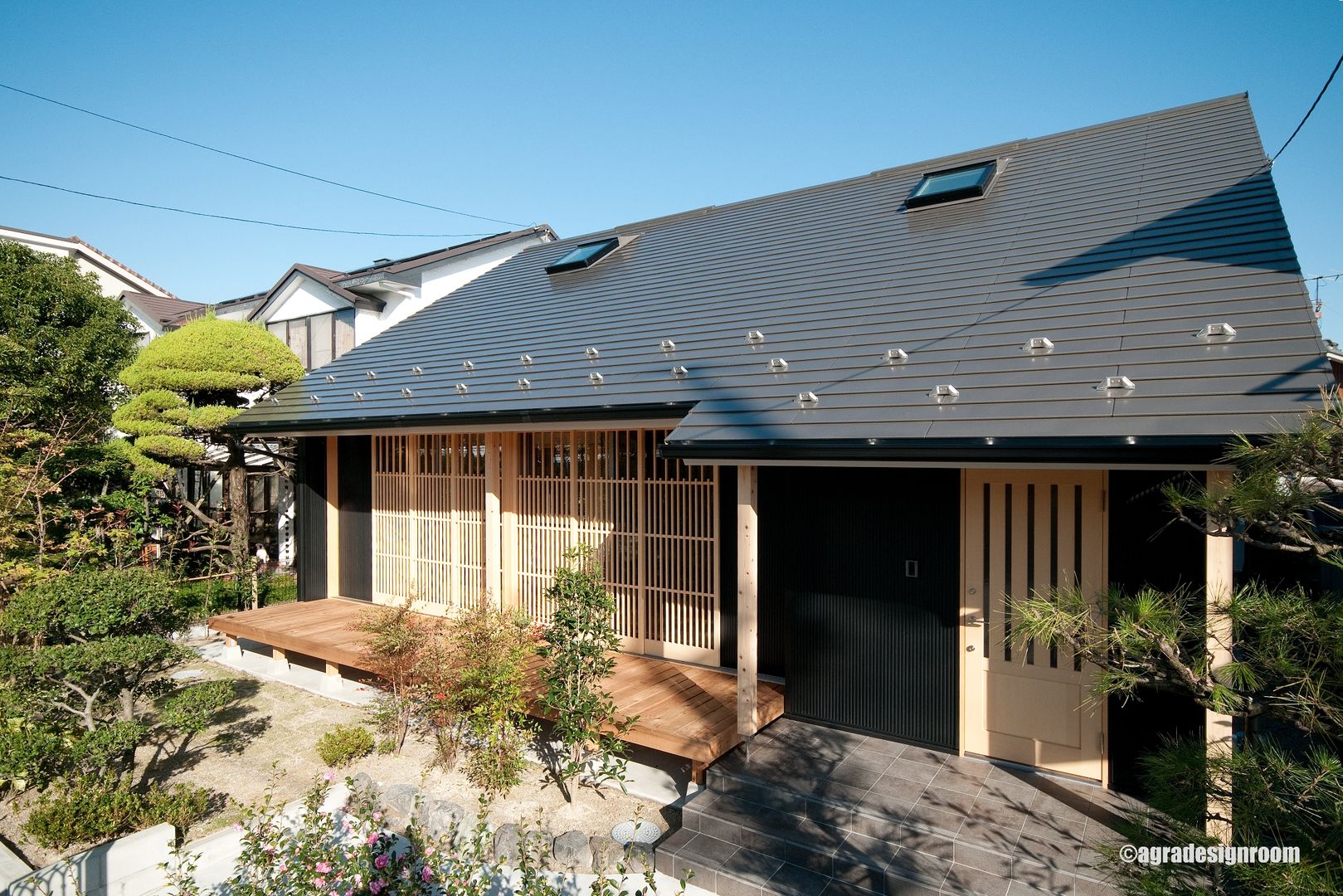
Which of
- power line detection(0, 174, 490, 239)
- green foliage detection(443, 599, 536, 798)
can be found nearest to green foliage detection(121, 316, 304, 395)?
power line detection(0, 174, 490, 239)

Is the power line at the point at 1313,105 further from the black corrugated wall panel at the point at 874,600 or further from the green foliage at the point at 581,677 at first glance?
the green foliage at the point at 581,677

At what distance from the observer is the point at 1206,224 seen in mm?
5695

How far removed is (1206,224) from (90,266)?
27383 mm

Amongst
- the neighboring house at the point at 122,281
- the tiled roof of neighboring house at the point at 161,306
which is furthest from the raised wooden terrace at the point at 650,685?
the tiled roof of neighboring house at the point at 161,306

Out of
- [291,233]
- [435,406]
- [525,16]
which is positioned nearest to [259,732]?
[435,406]

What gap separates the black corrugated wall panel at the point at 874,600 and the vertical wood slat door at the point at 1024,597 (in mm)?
135

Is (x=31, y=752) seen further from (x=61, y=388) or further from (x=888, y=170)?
(x=888, y=170)

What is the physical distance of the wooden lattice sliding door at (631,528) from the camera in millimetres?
6727

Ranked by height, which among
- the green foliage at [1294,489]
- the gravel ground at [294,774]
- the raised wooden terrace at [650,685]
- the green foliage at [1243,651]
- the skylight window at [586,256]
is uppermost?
the skylight window at [586,256]

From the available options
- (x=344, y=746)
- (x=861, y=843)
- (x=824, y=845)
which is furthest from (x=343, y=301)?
(x=861, y=843)

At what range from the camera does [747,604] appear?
5098 millimetres

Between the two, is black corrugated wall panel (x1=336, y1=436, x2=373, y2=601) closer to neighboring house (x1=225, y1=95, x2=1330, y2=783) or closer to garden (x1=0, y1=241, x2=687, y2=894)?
neighboring house (x1=225, y1=95, x2=1330, y2=783)

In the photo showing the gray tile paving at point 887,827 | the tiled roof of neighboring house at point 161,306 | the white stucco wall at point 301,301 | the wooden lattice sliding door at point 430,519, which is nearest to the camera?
the gray tile paving at point 887,827

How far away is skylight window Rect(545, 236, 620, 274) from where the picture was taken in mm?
10906
